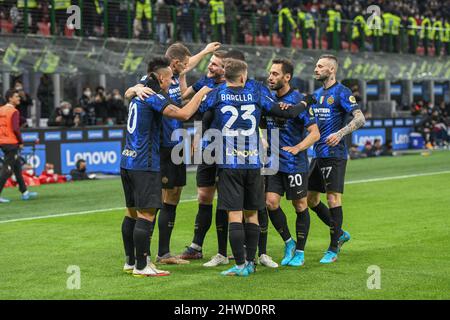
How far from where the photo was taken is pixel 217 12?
1198 inches

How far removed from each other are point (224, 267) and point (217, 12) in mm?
21001

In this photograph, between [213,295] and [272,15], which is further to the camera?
[272,15]

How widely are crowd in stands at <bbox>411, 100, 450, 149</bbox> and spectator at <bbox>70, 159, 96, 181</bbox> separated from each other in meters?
18.3

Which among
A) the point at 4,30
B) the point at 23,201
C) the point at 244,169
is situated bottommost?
the point at 23,201

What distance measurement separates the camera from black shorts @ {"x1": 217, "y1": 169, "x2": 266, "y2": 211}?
31.4 ft

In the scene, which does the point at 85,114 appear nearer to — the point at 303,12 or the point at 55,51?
the point at 55,51

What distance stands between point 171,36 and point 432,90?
23669mm

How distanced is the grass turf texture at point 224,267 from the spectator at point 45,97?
27.2 ft

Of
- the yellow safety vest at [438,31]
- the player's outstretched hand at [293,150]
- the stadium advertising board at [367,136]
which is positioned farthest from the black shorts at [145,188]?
the yellow safety vest at [438,31]

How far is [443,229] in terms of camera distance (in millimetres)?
13266

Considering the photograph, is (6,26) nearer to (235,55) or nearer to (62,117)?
(62,117)

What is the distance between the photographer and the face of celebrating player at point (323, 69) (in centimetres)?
1098

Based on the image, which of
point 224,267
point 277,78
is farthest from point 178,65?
point 224,267
